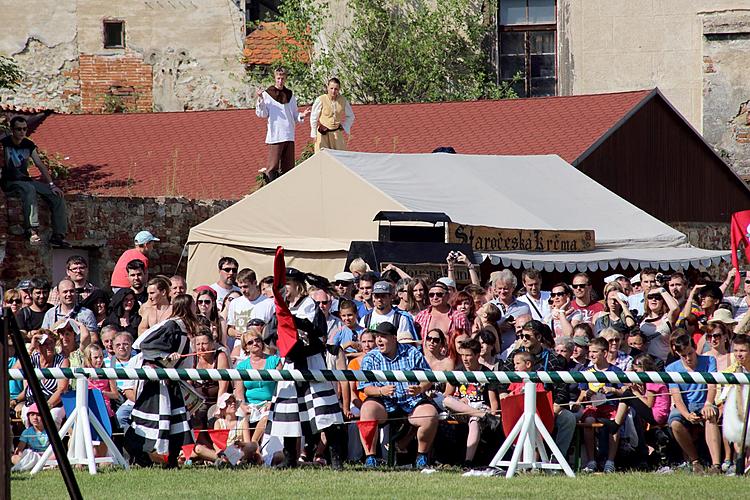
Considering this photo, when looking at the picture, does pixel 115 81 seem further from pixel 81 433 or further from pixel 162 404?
pixel 81 433

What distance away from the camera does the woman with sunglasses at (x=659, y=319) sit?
11.6m

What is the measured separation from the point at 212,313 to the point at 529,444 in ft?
11.6

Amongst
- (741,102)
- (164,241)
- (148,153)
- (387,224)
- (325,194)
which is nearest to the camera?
(387,224)

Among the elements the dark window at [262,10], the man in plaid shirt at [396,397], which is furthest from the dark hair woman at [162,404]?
the dark window at [262,10]

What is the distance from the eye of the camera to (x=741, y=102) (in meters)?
31.5

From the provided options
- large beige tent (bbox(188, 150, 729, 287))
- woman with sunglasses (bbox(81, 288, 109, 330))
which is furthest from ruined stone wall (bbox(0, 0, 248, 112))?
woman with sunglasses (bbox(81, 288, 109, 330))

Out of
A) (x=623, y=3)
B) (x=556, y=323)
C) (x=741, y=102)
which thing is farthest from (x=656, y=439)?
(x=623, y=3)

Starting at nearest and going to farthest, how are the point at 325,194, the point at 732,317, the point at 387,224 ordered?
the point at 732,317
the point at 387,224
the point at 325,194

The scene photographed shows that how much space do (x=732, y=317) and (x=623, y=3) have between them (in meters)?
22.6

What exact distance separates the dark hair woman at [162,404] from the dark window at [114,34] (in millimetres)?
27092

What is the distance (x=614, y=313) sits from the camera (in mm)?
12477

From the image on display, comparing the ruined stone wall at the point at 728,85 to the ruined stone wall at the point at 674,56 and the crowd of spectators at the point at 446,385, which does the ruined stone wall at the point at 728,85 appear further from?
the crowd of spectators at the point at 446,385

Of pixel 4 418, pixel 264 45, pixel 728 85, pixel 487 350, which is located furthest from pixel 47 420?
pixel 264 45

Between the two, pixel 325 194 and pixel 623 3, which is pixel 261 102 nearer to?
pixel 325 194
